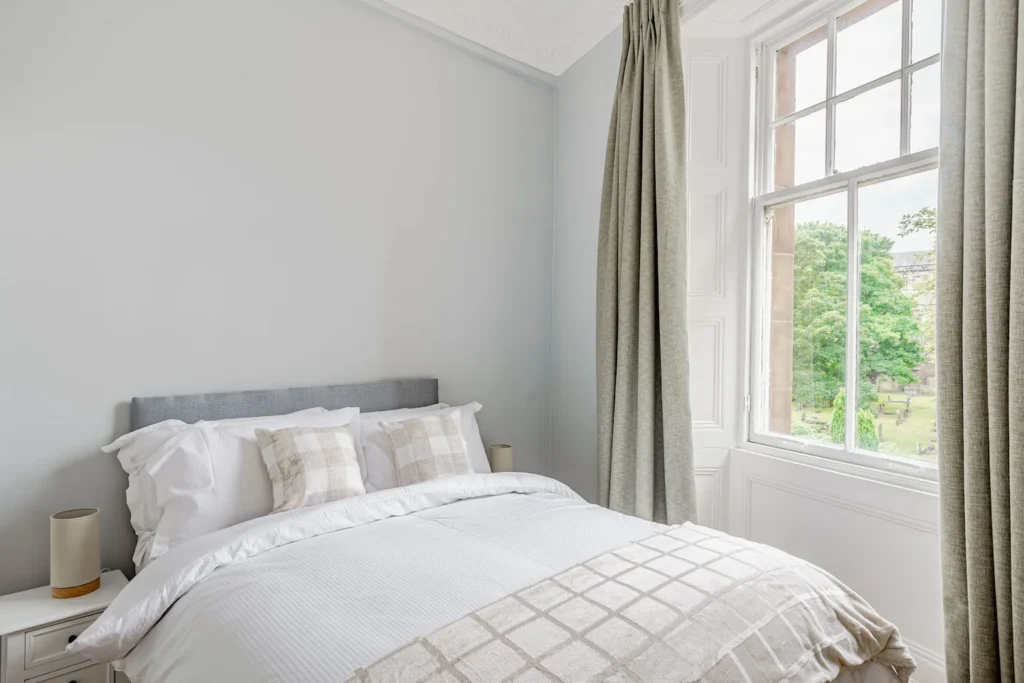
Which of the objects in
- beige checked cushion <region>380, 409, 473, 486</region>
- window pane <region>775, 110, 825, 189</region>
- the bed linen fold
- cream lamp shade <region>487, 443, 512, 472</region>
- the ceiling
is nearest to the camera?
the bed linen fold

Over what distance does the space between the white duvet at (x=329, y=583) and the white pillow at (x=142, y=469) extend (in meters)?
0.37

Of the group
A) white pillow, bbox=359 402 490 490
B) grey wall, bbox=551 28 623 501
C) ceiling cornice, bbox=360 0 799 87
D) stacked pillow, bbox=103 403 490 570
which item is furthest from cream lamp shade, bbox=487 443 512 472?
ceiling cornice, bbox=360 0 799 87

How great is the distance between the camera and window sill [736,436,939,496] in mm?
1915

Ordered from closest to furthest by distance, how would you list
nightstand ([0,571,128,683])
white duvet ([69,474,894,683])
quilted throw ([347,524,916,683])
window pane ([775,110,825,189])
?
quilted throw ([347,524,916,683])
white duvet ([69,474,894,683])
nightstand ([0,571,128,683])
window pane ([775,110,825,189])

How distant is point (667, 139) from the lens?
2.46 meters

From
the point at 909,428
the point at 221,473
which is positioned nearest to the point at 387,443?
the point at 221,473

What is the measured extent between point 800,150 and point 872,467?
135 cm

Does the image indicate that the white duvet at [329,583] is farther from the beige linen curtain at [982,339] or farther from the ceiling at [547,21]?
the ceiling at [547,21]

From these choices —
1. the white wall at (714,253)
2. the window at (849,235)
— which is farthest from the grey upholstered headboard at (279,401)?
the window at (849,235)

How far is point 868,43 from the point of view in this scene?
2.18 m

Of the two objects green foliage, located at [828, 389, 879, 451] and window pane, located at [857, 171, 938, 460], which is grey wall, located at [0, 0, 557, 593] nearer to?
green foliage, located at [828, 389, 879, 451]

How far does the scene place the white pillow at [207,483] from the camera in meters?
1.78

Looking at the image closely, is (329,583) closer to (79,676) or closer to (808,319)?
(79,676)

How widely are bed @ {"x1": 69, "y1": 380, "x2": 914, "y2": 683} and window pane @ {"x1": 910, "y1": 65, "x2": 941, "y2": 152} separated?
155 cm
